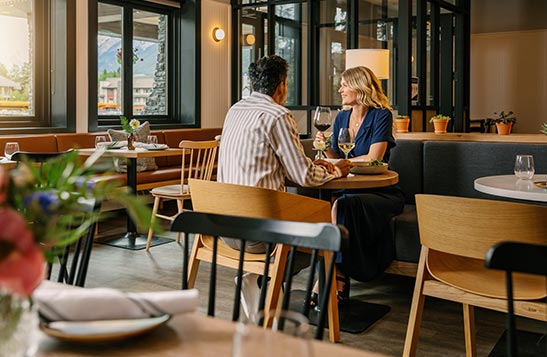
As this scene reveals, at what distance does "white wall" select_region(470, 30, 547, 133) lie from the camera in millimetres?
11688

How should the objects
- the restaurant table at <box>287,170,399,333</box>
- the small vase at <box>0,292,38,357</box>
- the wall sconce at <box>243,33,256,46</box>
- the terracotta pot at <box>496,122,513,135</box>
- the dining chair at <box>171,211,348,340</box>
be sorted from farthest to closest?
the wall sconce at <box>243,33,256,46</box> < the terracotta pot at <box>496,122,513,135</box> < the restaurant table at <box>287,170,399,333</box> < the dining chair at <box>171,211,348,340</box> < the small vase at <box>0,292,38,357</box>

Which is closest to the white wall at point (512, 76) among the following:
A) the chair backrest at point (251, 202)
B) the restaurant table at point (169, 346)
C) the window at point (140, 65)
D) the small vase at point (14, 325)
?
the window at point (140, 65)

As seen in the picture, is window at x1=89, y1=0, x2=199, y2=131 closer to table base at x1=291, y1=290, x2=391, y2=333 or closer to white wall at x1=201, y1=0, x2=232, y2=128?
white wall at x1=201, y1=0, x2=232, y2=128

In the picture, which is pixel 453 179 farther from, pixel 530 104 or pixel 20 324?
pixel 530 104

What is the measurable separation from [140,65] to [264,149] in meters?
5.43

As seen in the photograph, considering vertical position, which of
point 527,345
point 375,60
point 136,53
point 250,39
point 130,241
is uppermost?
point 250,39

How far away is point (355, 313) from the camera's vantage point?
341 cm

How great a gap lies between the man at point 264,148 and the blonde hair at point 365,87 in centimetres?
84

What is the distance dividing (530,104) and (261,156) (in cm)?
1014

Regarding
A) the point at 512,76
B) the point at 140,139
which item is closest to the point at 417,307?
the point at 140,139

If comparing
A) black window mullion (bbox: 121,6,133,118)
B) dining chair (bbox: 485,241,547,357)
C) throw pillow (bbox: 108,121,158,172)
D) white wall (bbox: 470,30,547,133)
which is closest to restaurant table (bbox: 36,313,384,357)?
dining chair (bbox: 485,241,547,357)

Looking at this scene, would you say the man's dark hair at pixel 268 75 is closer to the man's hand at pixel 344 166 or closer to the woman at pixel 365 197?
the man's hand at pixel 344 166

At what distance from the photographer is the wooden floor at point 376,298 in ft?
9.93

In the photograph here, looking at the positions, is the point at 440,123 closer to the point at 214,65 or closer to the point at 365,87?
the point at 365,87
